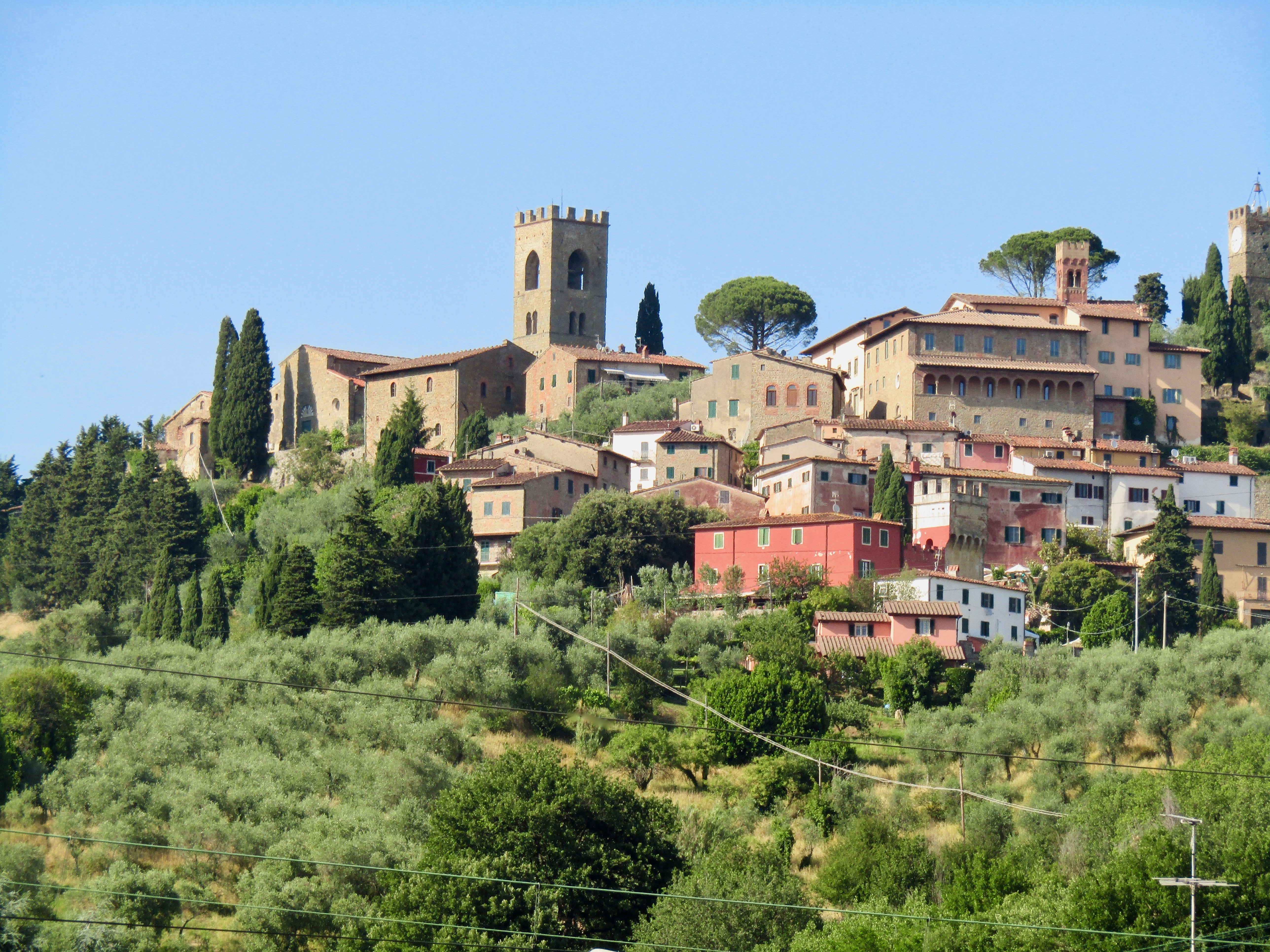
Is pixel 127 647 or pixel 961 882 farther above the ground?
pixel 127 647

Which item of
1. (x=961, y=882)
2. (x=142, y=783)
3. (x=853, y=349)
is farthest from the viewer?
(x=853, y=349)

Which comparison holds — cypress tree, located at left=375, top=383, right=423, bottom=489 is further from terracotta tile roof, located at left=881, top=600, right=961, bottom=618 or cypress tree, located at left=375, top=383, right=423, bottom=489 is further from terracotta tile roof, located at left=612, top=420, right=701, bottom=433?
terracotta tile roof, located at left=881, top=600, right=961, bottom=618

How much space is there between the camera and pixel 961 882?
44.8m

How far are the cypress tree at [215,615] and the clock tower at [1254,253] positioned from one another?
74.1 m

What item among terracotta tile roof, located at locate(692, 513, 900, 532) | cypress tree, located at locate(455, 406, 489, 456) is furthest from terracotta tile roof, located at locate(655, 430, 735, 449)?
cypress tree, located at locate(455, 406, 489, 456)

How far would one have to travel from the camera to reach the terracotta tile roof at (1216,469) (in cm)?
7912

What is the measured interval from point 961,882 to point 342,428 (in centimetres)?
6230

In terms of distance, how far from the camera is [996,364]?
86312mm

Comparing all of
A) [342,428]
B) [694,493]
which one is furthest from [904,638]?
[342,428]

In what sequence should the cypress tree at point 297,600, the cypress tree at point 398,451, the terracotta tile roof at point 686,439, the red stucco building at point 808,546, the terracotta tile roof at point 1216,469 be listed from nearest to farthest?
the cypress tree at point 297,600
the red stucco building at point 808,546
the terracotta tile roof at point 1216,469
the terracotta tile roof at point 686,439
the cypress tree at point 398,451

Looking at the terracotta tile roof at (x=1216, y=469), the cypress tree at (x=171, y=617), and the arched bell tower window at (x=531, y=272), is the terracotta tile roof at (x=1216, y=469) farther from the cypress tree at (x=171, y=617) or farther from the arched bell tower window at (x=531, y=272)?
the arched bell tower window at (x=531, y=272)

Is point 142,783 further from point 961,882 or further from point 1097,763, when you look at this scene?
point 1097,763

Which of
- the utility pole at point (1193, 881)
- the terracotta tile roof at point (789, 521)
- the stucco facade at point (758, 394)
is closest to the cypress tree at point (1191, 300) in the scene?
the stucco facade at point (758, 394)

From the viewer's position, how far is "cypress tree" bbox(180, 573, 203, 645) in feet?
235
